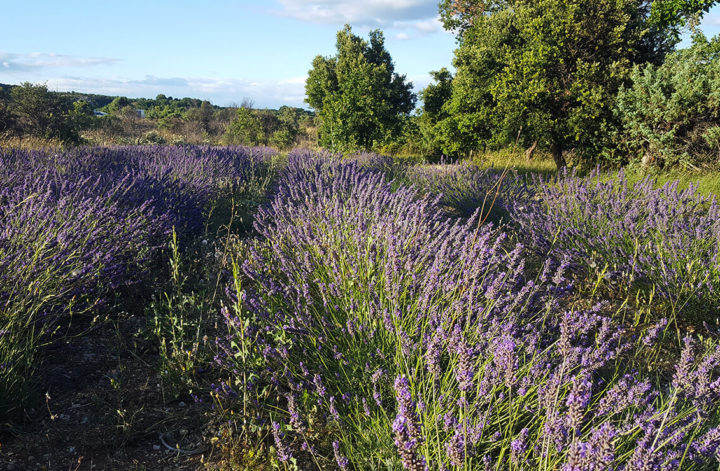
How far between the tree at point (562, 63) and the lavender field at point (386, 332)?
5437 millimetres

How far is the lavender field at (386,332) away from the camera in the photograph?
1.36 metres

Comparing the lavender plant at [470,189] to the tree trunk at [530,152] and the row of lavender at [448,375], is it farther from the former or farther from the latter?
the tree trunk at [530,152]

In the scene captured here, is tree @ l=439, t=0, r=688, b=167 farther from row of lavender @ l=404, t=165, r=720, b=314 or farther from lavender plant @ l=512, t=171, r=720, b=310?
lavender plant @ l=512, t=171, r=720, b=310

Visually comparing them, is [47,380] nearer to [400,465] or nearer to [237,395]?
[237,395]

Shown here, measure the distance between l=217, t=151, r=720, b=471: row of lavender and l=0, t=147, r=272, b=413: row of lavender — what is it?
0.88m

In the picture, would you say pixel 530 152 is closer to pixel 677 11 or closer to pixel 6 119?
pixel 677 11

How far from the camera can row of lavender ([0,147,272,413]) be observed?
213 cm

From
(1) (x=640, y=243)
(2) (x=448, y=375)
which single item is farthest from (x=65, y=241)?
(1) (x=640, y=243)

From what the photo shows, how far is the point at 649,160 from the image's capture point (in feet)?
28.1

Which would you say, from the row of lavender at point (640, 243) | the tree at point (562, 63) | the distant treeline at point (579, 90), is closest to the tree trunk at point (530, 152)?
the distant treeline at point (579, 90)

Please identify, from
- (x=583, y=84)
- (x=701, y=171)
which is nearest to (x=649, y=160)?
(x=701, y=171)

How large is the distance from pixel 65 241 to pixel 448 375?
241cm

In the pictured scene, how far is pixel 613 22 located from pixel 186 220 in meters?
9.26

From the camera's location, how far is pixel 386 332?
2.02 meters
